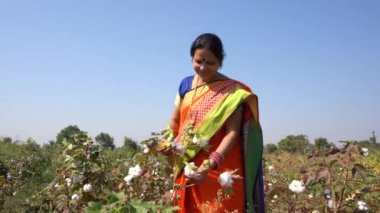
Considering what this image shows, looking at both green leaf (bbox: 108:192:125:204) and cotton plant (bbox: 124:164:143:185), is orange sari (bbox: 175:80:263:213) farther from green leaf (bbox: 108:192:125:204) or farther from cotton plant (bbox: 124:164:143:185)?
green leaf (bbox: 108:192:125:204)

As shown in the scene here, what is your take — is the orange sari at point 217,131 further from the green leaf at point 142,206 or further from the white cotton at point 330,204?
the green leaf at point 142,206

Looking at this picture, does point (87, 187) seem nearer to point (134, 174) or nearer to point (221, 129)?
point (134, 174)

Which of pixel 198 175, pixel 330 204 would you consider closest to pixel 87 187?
pixel 198 175

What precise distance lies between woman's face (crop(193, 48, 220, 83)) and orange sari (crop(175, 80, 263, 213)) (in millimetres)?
87

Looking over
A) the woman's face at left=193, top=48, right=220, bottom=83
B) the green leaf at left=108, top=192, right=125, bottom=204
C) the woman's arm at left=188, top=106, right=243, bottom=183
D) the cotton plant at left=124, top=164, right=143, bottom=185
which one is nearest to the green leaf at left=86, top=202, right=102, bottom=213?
the green leaf at left=108, top=192, right=125, bottom=204

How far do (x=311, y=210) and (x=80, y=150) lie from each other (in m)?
1.04

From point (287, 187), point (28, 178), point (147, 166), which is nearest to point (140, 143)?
point (147, 166)

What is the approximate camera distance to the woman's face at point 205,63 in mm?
2117

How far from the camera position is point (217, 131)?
Result: 2.14 meters

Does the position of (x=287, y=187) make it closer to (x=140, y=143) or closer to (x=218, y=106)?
(x=218, y=106)

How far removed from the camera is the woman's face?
2.12m

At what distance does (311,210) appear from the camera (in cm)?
192

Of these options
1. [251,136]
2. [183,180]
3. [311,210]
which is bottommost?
[311,210]

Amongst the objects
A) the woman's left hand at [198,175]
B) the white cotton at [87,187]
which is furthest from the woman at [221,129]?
the white cotton at [87,187]
